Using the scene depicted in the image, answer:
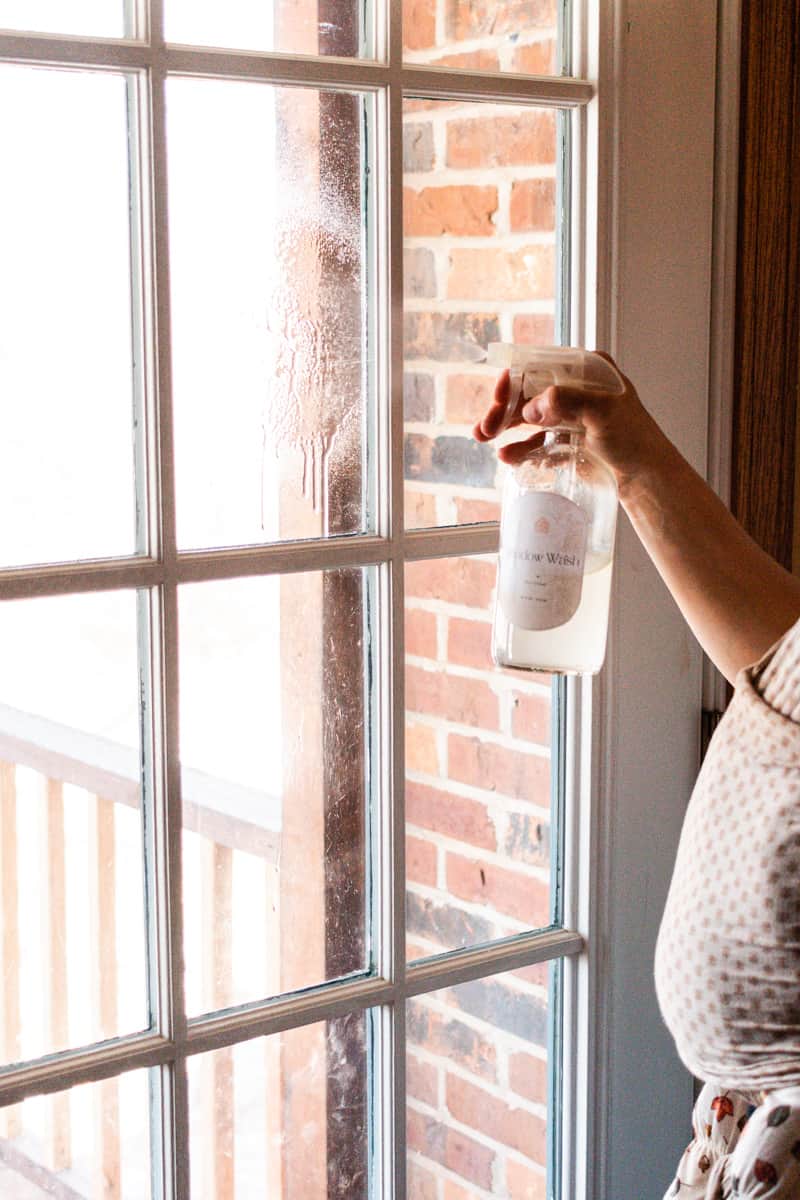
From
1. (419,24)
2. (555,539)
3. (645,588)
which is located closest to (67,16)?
(419,24)

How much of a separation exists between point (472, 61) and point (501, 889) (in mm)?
799

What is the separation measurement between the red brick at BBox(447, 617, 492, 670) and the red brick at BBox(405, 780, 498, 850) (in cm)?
13

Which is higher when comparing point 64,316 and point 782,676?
point 64,316

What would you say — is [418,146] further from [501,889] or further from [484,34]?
[501,889]

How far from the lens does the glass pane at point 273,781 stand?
1.23m

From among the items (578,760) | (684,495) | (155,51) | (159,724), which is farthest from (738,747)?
(155,51)

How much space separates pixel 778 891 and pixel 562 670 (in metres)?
0.26

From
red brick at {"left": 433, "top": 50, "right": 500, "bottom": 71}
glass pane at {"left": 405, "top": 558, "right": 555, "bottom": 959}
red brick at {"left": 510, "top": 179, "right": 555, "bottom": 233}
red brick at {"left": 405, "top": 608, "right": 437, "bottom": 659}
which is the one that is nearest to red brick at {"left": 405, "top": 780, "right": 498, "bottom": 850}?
glass pane at {"left": 405, "top": 558, "right": 555, "bottom": 959}

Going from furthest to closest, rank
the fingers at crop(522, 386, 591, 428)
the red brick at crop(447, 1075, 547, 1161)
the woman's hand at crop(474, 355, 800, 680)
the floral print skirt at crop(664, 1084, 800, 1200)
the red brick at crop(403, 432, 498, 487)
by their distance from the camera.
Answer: the red brick at crop(447, 1075, 547, 1161)
the red brick at crop(403, 432, 498, 487)
the woman's hand at crop(474, 355, 800, 680)
the fingers at crop(522, 386, 591, 428)
the floral print skirt at crop(664, 1084, 800, 1200)

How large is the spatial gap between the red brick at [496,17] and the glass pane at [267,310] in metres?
0.12

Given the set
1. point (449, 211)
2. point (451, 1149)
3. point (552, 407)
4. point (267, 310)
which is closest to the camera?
point (552, 407)

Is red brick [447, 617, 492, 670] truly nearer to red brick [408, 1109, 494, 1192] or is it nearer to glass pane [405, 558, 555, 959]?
glass pane [405, 558, 555, 959]

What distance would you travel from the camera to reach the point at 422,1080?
1415mm

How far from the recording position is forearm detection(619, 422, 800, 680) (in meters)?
1.23
